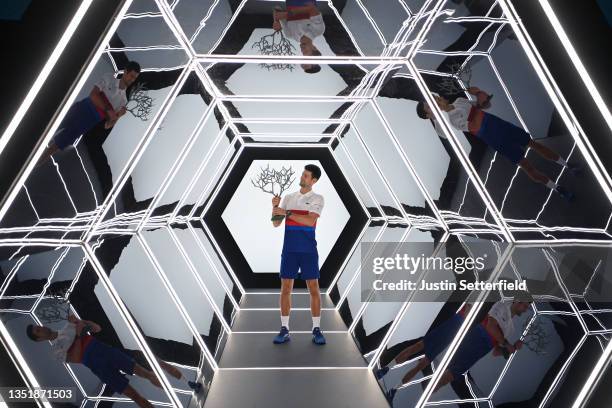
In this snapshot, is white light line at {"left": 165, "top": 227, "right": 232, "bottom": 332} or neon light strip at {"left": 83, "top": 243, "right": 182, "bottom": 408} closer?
neon light strip at {"left": 83, "top": 243, "right": 182, "bottom": 408}

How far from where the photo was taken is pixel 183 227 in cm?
498

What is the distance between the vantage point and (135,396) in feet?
7.29

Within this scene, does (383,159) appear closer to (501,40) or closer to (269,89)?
(269,89)

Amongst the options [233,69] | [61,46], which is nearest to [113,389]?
[61,46]

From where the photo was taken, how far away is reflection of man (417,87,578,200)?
217cm

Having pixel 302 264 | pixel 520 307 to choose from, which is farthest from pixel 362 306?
pixel 520 307

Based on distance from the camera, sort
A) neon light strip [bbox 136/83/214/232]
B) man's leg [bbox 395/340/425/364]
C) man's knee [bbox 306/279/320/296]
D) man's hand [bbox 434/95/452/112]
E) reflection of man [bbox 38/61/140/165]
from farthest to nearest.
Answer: man's knee [bbox 306/279/320/296] < neon light strip [bbox 136/83/214/232] < man's leg [bbox 395/340/425/364] < man's hand [bbox 434/95/452/112] < reflection of man [bbox 38/61/140/165]

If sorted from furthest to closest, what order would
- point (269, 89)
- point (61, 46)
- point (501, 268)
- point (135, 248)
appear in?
1. point (269, 89)
2. point (135, 248)
3. point (501, 268)
4. point (61, 46)

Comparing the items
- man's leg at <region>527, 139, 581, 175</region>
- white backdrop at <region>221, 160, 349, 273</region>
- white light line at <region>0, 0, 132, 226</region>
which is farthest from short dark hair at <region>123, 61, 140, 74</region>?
white backdrop at <region>221, 160, 349, 273</region>

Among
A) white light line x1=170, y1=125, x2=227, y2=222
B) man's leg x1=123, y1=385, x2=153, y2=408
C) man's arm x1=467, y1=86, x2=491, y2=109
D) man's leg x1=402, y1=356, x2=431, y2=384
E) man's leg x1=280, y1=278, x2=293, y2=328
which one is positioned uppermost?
white light line x1=170, y1=125, x2=227, y2=222

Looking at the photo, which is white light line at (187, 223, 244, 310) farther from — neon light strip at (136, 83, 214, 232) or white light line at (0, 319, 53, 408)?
white light line at (0, 319, 53, 408)

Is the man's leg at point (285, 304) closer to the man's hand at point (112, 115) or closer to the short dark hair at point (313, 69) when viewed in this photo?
the short dark hair at point (313, 69)

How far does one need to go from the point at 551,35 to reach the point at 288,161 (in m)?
5.17

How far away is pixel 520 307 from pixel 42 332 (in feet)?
6.97
